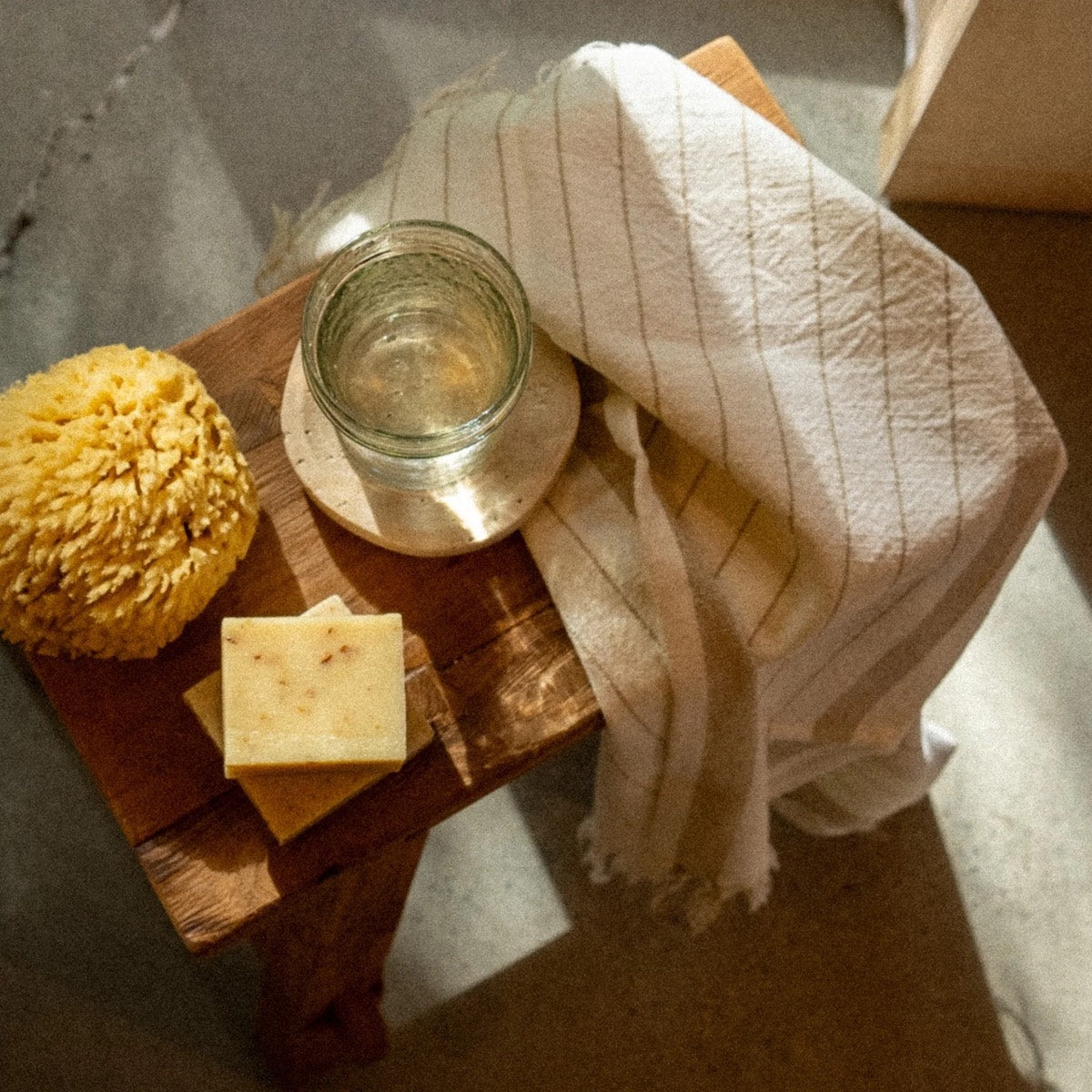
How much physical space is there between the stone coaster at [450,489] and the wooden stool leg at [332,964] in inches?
7.3

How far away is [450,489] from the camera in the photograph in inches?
28.2

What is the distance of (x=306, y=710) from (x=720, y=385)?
0.30 meters

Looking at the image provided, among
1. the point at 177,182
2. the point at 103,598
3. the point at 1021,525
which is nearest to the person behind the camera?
the point at 103,598

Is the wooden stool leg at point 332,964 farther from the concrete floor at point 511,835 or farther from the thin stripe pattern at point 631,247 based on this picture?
the thin stripe pattern at point 631,247

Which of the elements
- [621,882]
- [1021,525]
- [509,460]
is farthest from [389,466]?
[621,882]

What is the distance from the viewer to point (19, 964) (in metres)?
1.10

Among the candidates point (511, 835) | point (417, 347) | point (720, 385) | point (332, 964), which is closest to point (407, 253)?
point (417, 347)

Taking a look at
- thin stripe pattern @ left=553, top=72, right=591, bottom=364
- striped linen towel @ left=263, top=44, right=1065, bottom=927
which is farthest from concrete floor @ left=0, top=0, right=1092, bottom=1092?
thin stripe pattern @ left=553, top=72, right=591, bottom=364

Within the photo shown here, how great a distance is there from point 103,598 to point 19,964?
2.08 ft

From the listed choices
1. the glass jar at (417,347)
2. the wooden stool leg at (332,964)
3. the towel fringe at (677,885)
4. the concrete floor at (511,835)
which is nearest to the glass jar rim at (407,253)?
the glass jar at (417,347)

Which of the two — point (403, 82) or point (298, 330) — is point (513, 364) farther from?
point (403, 82)

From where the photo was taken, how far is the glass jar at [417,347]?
65cm

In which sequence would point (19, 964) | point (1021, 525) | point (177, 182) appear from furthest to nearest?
1. point (177, 182)
2. point (19, 964)
3. point (1021, 525)

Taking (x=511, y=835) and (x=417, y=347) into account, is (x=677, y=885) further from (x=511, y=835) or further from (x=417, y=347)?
(x=417, y=347)
